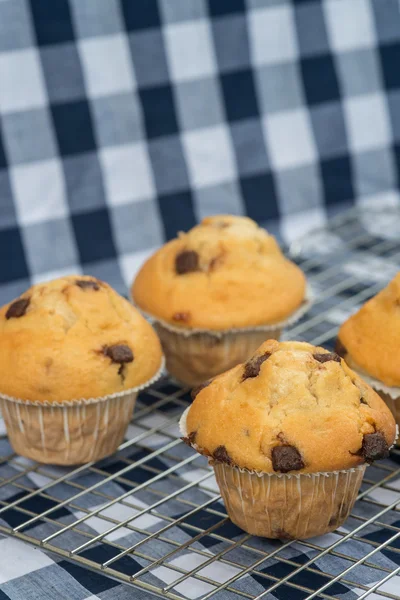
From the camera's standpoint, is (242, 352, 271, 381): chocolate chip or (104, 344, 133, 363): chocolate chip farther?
(104, 344, 133, 363): chocolate chip

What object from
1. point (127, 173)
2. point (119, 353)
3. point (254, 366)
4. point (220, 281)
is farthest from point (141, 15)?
point (254, 366)

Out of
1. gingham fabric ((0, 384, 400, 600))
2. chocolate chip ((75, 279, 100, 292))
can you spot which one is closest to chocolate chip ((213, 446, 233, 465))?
gingham fabric ((0, 384, 400, 600))

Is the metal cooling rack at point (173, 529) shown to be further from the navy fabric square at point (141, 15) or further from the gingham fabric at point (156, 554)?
the navy fabric square at point (141, 15)

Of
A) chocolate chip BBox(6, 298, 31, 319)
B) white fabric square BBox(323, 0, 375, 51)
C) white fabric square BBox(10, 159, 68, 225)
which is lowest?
chocolate chip BBox(6, 298, 31, 319)

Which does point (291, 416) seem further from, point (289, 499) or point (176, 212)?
point (176, 212)

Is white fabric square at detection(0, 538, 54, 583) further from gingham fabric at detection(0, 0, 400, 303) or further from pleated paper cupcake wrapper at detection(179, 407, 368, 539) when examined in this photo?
gingham fabric at detection(0, 0, 400, 303)

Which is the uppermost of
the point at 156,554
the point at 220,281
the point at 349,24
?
the point at 349,24

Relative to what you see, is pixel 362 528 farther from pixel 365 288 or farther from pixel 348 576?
pixel 365 288

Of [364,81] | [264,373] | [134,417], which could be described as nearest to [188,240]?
[134,417]
